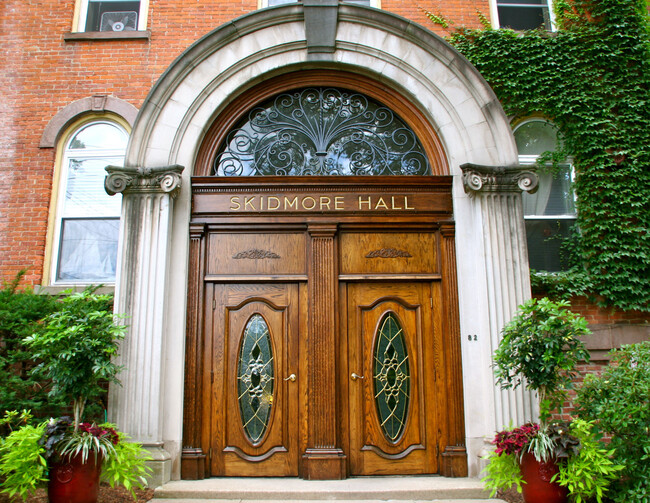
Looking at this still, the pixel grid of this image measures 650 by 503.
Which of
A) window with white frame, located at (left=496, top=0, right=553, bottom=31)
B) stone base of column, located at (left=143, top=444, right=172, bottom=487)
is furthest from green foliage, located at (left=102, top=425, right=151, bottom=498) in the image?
window with white frame, located at (left=496, top=0, right=553, bottom=31)

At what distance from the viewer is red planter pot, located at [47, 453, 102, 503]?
504cm

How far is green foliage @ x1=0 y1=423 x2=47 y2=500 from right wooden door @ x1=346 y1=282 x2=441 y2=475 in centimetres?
344

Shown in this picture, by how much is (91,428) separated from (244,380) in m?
1.92

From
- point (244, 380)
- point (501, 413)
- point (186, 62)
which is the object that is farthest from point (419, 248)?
point (186, 62)

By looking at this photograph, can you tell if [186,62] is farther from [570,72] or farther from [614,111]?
[614,111]

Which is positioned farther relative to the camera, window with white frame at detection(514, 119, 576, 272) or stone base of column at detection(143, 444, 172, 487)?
window with white frame at detection(514, 119, 576, 272)

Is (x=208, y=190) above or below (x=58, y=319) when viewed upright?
above

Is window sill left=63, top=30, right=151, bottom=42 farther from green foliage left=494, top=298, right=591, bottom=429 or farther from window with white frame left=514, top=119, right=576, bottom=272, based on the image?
green foliage left=494, top=298, right=591, bottom=429

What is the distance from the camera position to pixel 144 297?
6.42m

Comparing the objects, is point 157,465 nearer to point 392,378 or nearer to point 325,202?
point 392,378

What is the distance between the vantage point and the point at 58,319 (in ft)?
18.2

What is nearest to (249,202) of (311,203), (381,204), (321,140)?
(311,203)

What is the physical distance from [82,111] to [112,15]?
1.80 m

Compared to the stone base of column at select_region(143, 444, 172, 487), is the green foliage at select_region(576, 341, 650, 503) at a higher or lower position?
higher
